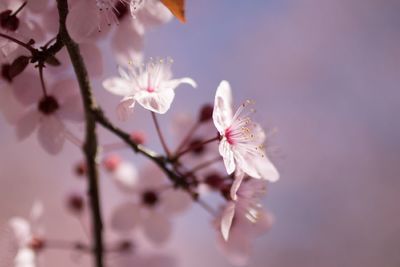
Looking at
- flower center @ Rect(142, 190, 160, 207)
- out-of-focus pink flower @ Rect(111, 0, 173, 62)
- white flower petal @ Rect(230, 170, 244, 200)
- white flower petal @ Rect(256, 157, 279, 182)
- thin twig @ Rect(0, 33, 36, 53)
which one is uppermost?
out-of-focus pink flower @ Rect(111, 0, 173, 62)

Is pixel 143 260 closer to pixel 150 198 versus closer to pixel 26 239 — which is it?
pixel 150 198

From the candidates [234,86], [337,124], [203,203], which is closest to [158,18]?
[203,203]

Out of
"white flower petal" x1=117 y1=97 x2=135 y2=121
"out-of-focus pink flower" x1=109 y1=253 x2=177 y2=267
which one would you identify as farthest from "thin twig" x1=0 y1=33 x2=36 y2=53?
"out-of-focus pink flower" x1=109 y1=253 x2=177 y2=267

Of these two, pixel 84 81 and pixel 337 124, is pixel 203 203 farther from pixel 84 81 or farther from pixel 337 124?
pixel 337 124

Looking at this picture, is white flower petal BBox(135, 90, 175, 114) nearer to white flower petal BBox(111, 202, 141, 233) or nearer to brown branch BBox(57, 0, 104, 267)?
brown branch BBox(57, 0, 104, 267)

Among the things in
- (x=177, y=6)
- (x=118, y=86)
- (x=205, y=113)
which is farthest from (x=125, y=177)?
(x=177, y=6)

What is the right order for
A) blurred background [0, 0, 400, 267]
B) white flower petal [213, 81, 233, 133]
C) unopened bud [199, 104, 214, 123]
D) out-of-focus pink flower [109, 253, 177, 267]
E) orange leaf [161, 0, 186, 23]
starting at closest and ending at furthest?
orange leaf [161, 0, 186, 23], white flower petal [213, 81, 233, 133], unopened bud [199, 104, 214, 123], out-of-focus pink flower [109, 253, 177, 267], blurred background [0, 0, 400, 267]
